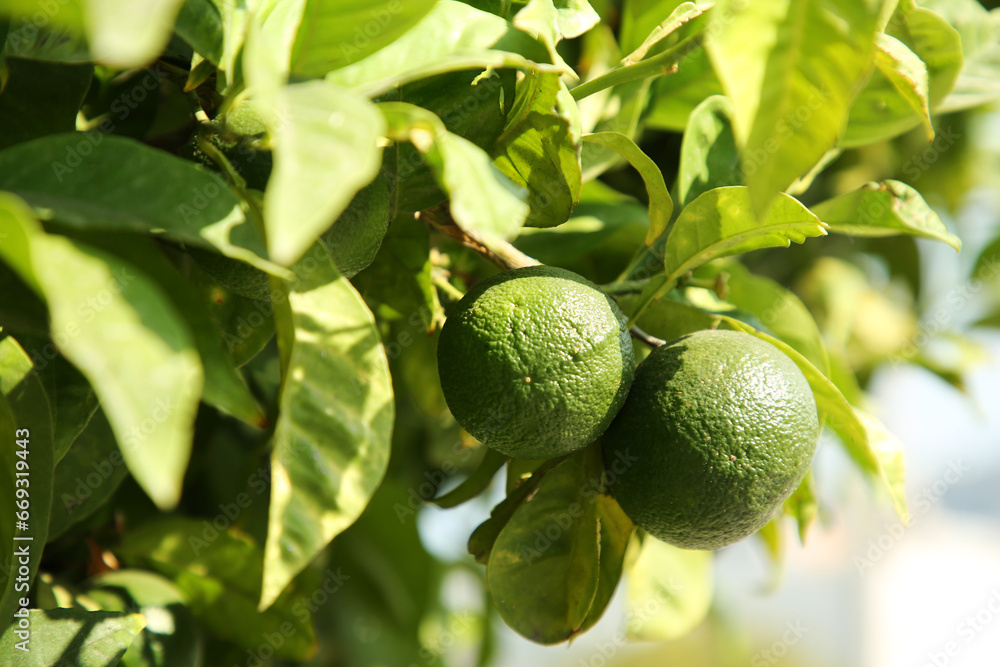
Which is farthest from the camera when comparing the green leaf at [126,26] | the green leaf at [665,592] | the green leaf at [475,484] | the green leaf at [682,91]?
the green leaf at [665,592]

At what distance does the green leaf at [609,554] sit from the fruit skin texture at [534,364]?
125 millimetres

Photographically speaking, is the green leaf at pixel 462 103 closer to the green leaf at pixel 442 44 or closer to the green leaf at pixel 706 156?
the green leaf at pixel 442 44

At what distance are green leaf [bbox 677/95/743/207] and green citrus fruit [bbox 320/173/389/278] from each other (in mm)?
294

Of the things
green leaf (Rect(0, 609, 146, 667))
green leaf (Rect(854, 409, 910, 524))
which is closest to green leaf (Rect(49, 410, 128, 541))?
green leaf (Rect(0, 609, 146, 667))

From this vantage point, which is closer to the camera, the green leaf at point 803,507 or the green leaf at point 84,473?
the green leaf at point 84,473

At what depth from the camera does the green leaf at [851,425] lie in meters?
0.63

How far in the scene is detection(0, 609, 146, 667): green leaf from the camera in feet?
1.76

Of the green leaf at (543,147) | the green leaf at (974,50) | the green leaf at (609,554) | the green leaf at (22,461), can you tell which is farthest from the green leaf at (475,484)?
the green leaf at (974,50)

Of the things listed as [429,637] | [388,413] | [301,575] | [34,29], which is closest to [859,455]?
[388,413]

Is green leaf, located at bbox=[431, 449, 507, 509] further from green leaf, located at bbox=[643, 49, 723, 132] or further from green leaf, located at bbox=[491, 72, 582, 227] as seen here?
green leaf, located at bbox=[643, 49, 723, 132]

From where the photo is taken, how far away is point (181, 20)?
46cm

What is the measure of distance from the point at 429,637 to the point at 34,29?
1145 millimetres

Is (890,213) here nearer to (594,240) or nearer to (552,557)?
(594,240)

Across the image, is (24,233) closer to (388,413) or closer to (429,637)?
(388,413)
